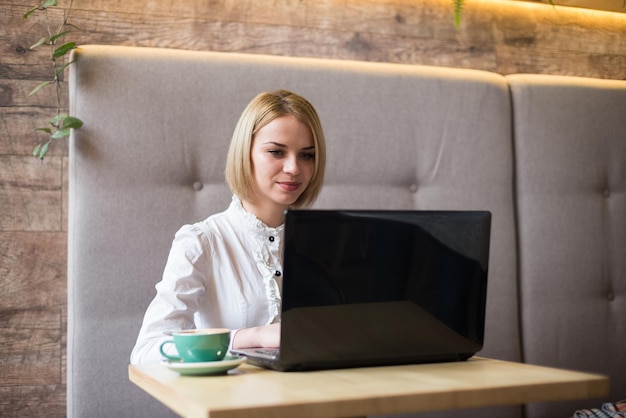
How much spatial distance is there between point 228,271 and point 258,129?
316 millimetres

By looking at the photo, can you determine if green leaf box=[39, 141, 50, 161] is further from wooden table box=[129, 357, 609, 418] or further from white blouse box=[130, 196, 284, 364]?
wooden table box=[129, 357, 609, 418]

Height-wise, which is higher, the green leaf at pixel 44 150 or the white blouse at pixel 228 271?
the green leaf at pixel 44 150

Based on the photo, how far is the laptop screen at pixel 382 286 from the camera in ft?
3.66

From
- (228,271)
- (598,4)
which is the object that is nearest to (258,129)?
(228,271)

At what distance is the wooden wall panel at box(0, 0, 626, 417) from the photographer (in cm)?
202

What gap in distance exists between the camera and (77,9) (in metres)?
2.10

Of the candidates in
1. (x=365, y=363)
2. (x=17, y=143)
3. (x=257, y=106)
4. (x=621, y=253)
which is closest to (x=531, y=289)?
(x=621, y=253)

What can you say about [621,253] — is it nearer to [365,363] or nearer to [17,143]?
[365,363]

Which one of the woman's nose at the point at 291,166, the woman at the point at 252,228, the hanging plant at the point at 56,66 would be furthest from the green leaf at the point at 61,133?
the woman's nose at the point at 291,166

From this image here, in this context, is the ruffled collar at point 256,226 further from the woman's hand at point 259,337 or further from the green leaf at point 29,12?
the green leaf at point 29,12

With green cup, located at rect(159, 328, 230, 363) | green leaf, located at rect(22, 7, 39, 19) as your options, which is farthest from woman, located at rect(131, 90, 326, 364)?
green leaf, located at rect(22, 7, 39, 19)

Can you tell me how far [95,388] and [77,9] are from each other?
97cm

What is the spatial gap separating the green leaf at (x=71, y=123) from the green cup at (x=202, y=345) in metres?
0.88

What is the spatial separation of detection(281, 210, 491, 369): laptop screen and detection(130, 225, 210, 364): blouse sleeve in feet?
1.22
